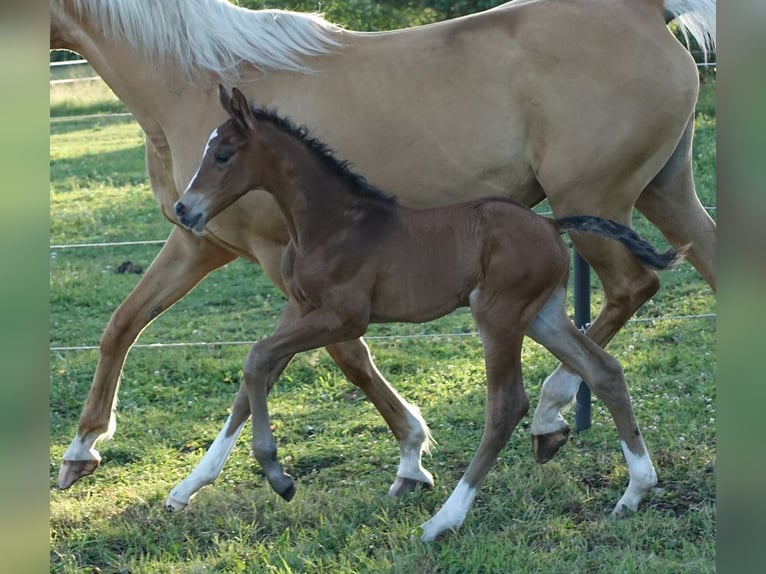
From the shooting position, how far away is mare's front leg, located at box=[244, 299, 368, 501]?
3654 millimetres

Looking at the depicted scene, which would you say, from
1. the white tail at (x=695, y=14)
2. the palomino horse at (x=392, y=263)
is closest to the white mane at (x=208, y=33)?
the palomino horse at (x=392, y=263)

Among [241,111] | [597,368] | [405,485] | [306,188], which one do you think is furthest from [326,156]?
[405,485]

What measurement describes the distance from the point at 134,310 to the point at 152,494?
2.71ft

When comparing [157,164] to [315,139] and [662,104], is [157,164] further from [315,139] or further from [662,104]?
[662,104]

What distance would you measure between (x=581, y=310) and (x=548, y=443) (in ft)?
3.05

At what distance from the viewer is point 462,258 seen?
12.2ft

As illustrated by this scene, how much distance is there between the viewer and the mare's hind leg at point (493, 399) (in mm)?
3648

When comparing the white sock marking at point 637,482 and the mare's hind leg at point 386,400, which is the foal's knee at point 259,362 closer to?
the mare's hind leg at point 386,400

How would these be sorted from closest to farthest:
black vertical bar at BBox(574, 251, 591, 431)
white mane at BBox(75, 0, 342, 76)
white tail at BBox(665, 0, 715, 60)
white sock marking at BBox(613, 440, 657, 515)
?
white sock marking at BBox(613, 440, 657, 515)
white mane at BBox(75, 0, 342, 76)
white tail at BBox(665, 0, 715, 60)
black vertical bar at BBox(574, 251, 591, 431)

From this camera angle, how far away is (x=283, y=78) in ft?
13.7

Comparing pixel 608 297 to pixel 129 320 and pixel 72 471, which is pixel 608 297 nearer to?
pixel 129 320

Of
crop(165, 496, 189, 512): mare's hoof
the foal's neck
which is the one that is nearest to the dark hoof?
crop(165, 496, 189, 512): mare's hoof

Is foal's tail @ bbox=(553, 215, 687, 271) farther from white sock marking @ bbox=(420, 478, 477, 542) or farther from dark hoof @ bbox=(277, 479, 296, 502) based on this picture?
dark hoof @ bbox=(277, 479, 296, 502)
